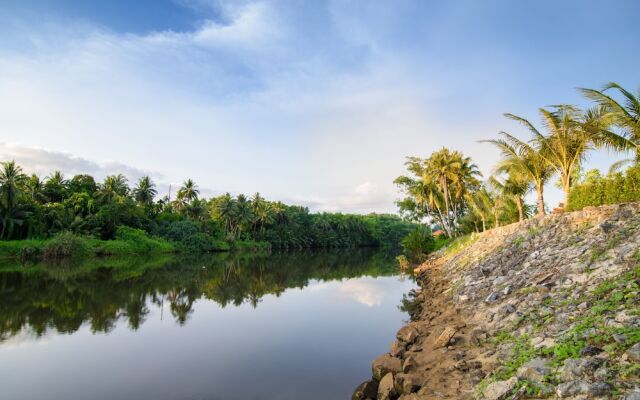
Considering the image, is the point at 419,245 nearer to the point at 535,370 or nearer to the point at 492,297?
the point at 492,297

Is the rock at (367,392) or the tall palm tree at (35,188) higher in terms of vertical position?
the tall palm tree at (35,188)

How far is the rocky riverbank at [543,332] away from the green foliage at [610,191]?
1765mm

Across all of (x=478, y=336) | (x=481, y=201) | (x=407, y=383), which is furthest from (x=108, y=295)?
(x=481, y=201)

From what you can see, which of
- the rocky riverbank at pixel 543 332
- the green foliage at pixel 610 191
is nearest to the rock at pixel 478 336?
the rocky riverbank at pixel 543 332

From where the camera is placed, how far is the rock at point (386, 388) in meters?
6.07

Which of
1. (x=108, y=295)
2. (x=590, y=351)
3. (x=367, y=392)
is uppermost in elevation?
(x=590, y=351)

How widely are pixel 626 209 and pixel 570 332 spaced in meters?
7.53

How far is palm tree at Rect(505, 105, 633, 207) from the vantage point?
52.6 feet

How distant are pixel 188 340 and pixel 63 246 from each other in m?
41.2

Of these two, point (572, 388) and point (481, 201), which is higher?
point (481, 201)

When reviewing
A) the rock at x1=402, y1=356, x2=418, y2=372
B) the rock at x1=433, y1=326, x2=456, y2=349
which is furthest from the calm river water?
A: the rock at x1=433, y1=326, x2=456, y2=349

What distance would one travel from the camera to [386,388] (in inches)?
246

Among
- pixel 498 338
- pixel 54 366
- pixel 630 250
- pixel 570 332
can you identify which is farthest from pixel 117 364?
pixel 630 250

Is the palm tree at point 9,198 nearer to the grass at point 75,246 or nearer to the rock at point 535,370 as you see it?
the grass at point 75,246
